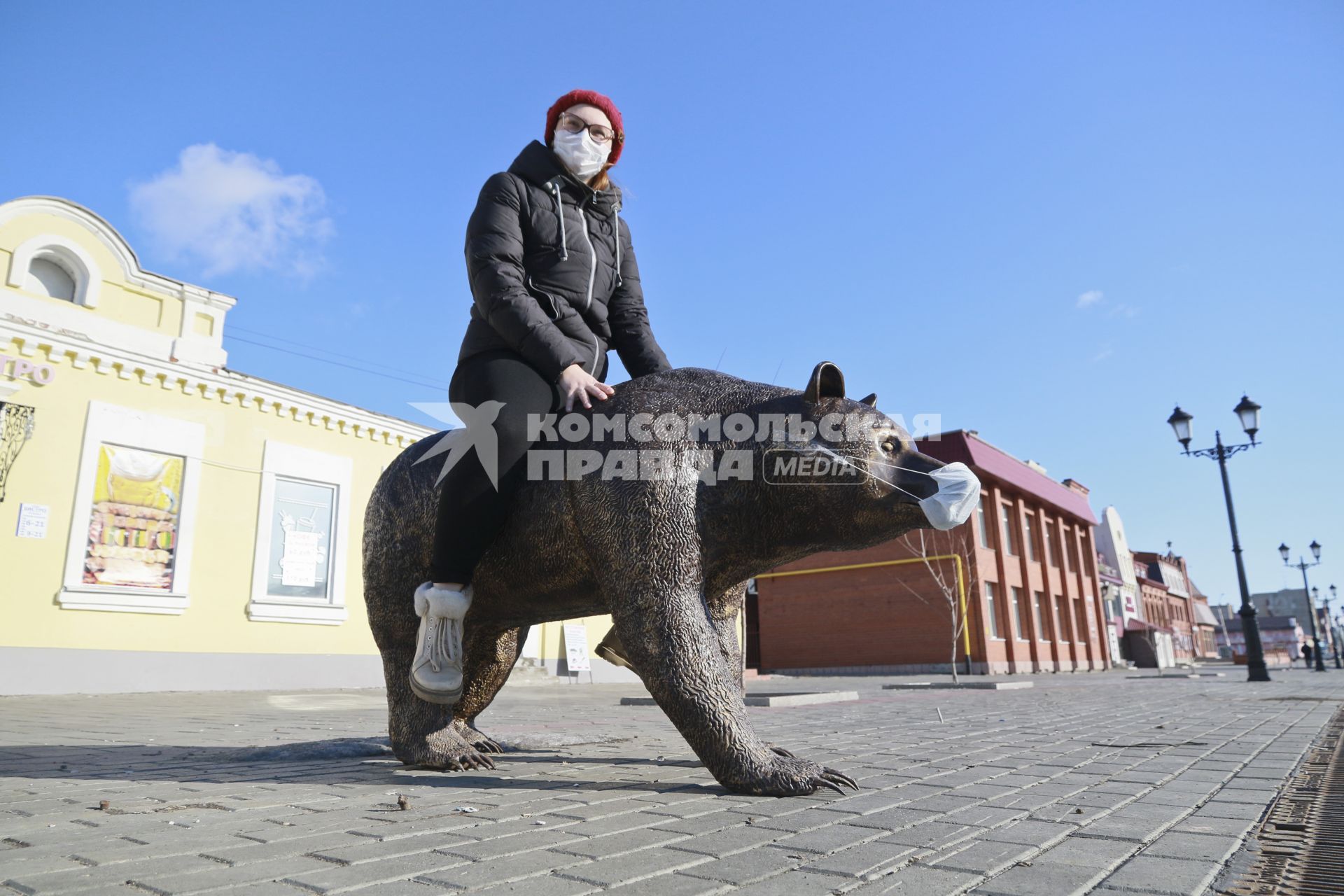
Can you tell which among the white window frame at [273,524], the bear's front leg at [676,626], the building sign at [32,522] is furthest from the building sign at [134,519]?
the bear's front leg at [676,626]

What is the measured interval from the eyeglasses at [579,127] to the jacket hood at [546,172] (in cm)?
12

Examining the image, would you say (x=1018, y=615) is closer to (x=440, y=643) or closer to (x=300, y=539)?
(x=300, y=539)

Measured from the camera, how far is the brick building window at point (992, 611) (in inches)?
1078

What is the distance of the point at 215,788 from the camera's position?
273 cm

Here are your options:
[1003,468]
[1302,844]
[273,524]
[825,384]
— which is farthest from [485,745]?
[1003,468]

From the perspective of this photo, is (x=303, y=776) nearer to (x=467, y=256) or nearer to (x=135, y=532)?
(x=467, y=256)

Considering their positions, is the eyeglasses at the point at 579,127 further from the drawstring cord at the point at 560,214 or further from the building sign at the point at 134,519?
the building sign at the point at 134,519

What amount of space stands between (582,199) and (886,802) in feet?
8.42

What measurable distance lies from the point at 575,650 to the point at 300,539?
246 inches

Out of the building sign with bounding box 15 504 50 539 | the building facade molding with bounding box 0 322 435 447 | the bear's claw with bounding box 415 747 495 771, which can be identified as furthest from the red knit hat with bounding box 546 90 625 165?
the building sign with bounding box 15 504 50 539

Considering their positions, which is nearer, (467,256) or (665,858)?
(665,858)

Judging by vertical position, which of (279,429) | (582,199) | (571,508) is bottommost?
(571,508)

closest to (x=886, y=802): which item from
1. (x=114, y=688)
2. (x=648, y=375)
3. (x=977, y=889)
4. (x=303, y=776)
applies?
(x=977, y=889)

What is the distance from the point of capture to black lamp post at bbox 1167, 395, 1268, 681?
57.4ft
